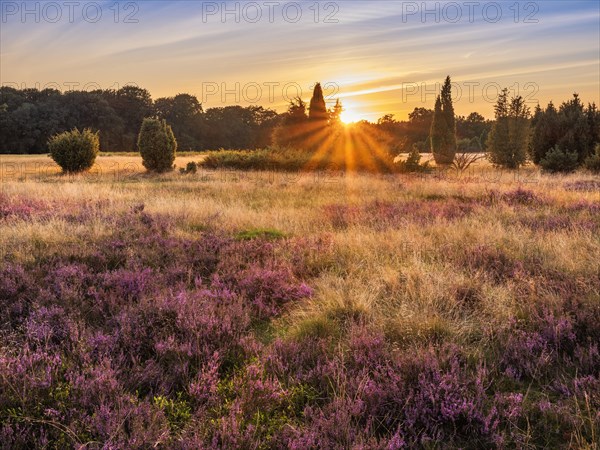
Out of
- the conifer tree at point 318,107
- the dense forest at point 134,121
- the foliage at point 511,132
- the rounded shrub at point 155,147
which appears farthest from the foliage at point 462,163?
the dense forest at point 134,121

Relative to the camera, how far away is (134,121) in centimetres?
7962

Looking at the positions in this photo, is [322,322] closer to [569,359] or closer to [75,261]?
[569,359]

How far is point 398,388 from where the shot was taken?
3.13m

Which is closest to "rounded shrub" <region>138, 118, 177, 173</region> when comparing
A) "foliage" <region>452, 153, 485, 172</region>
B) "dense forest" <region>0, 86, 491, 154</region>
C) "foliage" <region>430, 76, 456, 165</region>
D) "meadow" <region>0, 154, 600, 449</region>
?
"foliage" <region>452, 153, 485, 172</region>

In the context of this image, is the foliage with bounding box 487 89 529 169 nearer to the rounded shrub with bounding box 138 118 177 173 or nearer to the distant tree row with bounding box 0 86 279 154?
the rounded shrub with bounding box 138 118 177 173

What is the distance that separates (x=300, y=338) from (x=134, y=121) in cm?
8398

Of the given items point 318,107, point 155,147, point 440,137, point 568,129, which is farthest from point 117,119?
point 568,129

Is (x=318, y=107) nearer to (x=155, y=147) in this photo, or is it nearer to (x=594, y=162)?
(x=155, y=147)

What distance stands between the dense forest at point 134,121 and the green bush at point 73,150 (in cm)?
3530

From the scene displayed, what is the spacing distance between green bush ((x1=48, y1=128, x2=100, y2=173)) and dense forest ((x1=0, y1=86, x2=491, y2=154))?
116ft

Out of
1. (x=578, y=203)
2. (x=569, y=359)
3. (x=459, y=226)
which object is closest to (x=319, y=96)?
(x=578, y=203)

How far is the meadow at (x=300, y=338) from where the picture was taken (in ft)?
9.11

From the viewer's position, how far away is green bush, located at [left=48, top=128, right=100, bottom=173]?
2775 centimetres

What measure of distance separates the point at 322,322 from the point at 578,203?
10566 millimetres
